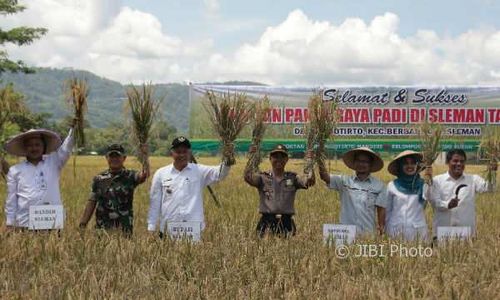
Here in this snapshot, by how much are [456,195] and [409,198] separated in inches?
17.2

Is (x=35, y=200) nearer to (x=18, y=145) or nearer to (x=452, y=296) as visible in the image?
(x=18, y=145)

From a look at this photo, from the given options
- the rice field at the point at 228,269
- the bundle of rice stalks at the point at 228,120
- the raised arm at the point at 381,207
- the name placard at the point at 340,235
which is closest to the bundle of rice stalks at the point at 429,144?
the raised arm at the point at 381,207

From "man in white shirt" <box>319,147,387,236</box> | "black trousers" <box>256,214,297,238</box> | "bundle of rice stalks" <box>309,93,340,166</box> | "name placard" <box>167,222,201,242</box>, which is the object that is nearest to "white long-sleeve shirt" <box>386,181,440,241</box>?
"man in white shirt" <box>319,147,387,236</box>

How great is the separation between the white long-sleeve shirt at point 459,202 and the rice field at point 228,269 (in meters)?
0.25

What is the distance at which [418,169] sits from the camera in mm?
6375

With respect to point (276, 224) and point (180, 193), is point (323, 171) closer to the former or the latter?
point (276, 224)

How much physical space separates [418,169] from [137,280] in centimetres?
292

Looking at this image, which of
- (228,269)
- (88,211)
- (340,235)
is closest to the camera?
(228,269)

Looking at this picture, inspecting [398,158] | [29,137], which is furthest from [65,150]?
[398,158]

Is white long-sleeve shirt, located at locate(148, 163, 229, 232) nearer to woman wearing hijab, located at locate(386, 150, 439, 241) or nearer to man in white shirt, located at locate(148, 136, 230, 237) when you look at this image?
man in white shirt, located at locate(148, 136, 230, 237)

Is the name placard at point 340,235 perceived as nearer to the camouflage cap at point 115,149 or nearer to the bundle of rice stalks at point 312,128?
the bundle of rice stalks at point 312,128

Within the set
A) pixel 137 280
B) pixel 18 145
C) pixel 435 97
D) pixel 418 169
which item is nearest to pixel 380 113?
pixel 435 97

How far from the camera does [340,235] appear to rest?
5871 mm

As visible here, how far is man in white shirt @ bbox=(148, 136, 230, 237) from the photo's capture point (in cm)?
619
